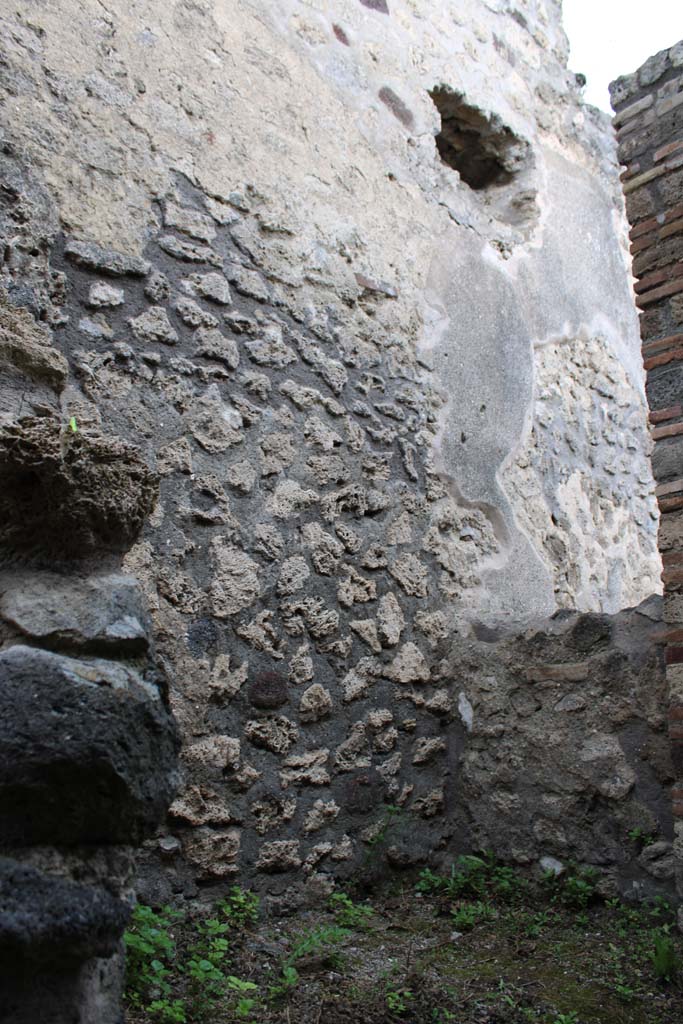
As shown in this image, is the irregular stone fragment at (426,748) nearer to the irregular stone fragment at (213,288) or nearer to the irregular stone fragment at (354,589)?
the irregular stone fragment at (354,589)

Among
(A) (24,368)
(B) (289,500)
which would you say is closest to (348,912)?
(B) (289,500)

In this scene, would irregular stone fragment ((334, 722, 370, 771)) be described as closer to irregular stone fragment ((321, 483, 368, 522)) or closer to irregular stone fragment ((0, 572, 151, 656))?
irregular stone fragment ((321, 483, 368, 522))

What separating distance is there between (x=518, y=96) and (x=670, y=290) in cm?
Result: 283

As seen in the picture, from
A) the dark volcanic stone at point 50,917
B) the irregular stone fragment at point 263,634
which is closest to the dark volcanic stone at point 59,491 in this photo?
the dark volcanic stone at point 50,917

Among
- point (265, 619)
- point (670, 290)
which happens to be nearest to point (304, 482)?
point (265, 619)

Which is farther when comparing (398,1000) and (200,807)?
(200,807)

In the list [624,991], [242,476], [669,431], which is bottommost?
[624,991]

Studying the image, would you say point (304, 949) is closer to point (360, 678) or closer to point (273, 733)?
point (273, 733)

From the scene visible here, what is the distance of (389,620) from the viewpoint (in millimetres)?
3342

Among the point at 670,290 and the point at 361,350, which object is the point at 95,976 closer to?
the point at 670,290

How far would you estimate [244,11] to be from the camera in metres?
3.61

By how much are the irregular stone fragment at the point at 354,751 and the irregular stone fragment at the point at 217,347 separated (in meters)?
1.41

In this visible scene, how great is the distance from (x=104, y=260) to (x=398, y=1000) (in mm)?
2376

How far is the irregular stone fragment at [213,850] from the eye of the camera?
2.57 m
